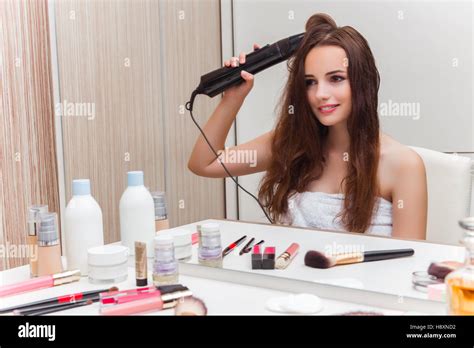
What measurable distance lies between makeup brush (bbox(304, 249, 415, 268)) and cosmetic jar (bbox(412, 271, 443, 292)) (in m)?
0.06

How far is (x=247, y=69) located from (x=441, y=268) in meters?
0.52

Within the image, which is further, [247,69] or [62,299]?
[247,69]

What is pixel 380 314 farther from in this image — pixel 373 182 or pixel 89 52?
pixel 89 52

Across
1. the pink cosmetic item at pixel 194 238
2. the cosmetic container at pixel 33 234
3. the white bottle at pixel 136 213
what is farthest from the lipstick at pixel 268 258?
the cosmetic container at pixel 33 234

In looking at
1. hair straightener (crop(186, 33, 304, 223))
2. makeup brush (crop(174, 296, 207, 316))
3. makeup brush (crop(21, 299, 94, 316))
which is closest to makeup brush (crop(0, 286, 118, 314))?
makeup brush (crop(21, 299, 94, 316))

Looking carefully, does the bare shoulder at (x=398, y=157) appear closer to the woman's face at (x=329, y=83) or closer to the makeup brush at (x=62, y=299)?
the woman's face at (x=329, y=83)

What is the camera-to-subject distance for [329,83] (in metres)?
0.95

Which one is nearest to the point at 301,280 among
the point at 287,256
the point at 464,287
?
the point at 287,256

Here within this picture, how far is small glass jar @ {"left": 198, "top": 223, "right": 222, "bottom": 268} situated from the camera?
1057 millimetres

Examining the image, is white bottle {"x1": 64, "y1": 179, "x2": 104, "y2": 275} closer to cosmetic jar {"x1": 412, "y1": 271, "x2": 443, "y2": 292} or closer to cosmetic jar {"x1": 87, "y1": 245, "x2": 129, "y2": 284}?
cosmetic jar {"x1": 87, "y1": 245, "x2": 129, "y2": 284}

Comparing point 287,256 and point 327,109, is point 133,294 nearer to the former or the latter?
point 287,256

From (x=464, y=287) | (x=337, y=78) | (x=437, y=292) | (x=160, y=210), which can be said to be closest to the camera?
(x=464, y=287)
